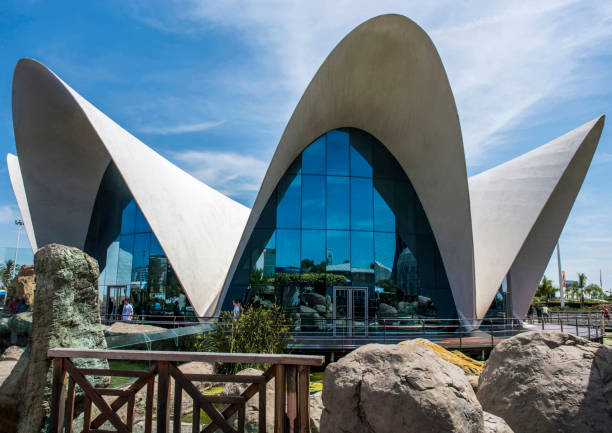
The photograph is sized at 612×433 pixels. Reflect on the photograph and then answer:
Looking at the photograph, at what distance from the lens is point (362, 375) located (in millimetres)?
3871

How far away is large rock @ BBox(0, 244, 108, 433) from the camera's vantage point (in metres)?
4.40

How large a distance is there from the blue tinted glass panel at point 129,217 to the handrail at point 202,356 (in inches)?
576

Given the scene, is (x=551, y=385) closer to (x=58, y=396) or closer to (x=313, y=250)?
(x=58, y=396)

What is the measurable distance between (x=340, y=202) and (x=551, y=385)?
12.6m

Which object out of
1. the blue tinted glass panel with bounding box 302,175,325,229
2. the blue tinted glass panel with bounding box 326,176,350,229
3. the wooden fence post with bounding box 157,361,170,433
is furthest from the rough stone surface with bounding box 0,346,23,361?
the blue tinted glass panel with bounding box 326,176,350,229

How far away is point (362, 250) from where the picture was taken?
16641 mm

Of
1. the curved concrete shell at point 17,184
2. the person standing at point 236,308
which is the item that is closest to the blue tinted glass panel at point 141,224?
the person standing at point 236,308

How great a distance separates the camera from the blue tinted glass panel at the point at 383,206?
17031 mm

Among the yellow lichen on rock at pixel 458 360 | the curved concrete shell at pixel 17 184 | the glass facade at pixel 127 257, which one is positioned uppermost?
the curved concrete shell at pixel 17 184

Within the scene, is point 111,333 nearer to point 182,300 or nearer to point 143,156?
point 182,300

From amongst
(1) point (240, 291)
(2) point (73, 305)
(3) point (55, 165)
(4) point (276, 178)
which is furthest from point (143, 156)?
(2) point (73, 305)

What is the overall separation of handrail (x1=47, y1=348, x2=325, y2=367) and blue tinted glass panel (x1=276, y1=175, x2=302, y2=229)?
1261 centimetres

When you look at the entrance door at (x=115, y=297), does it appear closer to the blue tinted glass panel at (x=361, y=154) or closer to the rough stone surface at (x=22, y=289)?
the rough stone surface at (x=22, y=289)

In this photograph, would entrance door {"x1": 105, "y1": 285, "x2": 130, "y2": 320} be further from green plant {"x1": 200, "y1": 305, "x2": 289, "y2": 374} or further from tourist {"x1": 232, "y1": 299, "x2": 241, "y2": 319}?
green plant {"x1": 200, "y1": 305, "x2": 289, "y2": 374}
